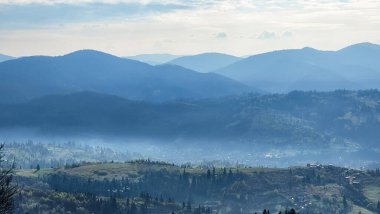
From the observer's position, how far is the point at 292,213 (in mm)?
83812

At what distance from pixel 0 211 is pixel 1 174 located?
106 inches

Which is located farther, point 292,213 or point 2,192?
point 292,213

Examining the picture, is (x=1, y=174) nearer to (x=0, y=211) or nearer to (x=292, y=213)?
(x=0, y=211)

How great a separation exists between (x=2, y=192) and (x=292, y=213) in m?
48.8

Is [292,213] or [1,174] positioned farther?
[292,213]

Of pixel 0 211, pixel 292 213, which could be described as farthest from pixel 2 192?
pixel 292 213

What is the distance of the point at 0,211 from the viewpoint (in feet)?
141

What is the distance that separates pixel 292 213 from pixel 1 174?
47.8 metres

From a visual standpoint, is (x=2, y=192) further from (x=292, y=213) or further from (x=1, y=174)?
(x=292, y=213)

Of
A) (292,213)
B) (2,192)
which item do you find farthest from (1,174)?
(292,213)

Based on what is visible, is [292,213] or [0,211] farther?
[292,213]

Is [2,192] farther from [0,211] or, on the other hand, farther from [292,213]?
[292,213]

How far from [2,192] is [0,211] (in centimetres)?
136
